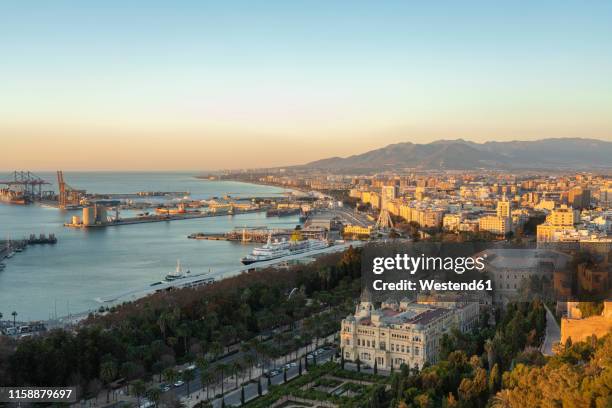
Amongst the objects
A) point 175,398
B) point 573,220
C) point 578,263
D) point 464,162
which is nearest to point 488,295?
point 578,263

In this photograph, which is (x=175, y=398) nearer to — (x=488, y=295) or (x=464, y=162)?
(x=488, y=295)

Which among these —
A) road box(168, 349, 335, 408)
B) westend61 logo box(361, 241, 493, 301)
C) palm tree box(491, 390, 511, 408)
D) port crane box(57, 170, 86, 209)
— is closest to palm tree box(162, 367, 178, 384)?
road box(168, 349, 335, 408)

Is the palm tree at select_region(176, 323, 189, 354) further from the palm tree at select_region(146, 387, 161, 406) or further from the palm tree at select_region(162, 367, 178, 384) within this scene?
the palm tree at select_region(146, 387, 161, 406)

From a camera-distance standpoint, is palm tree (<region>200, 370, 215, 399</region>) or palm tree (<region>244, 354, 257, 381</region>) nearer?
palm tree (<region>200, 370, 215, 399</region>)

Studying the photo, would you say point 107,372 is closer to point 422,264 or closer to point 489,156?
point 422,264

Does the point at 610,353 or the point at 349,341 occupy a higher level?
the point at 610,353

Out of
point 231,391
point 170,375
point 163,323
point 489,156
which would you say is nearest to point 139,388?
point 170,375
